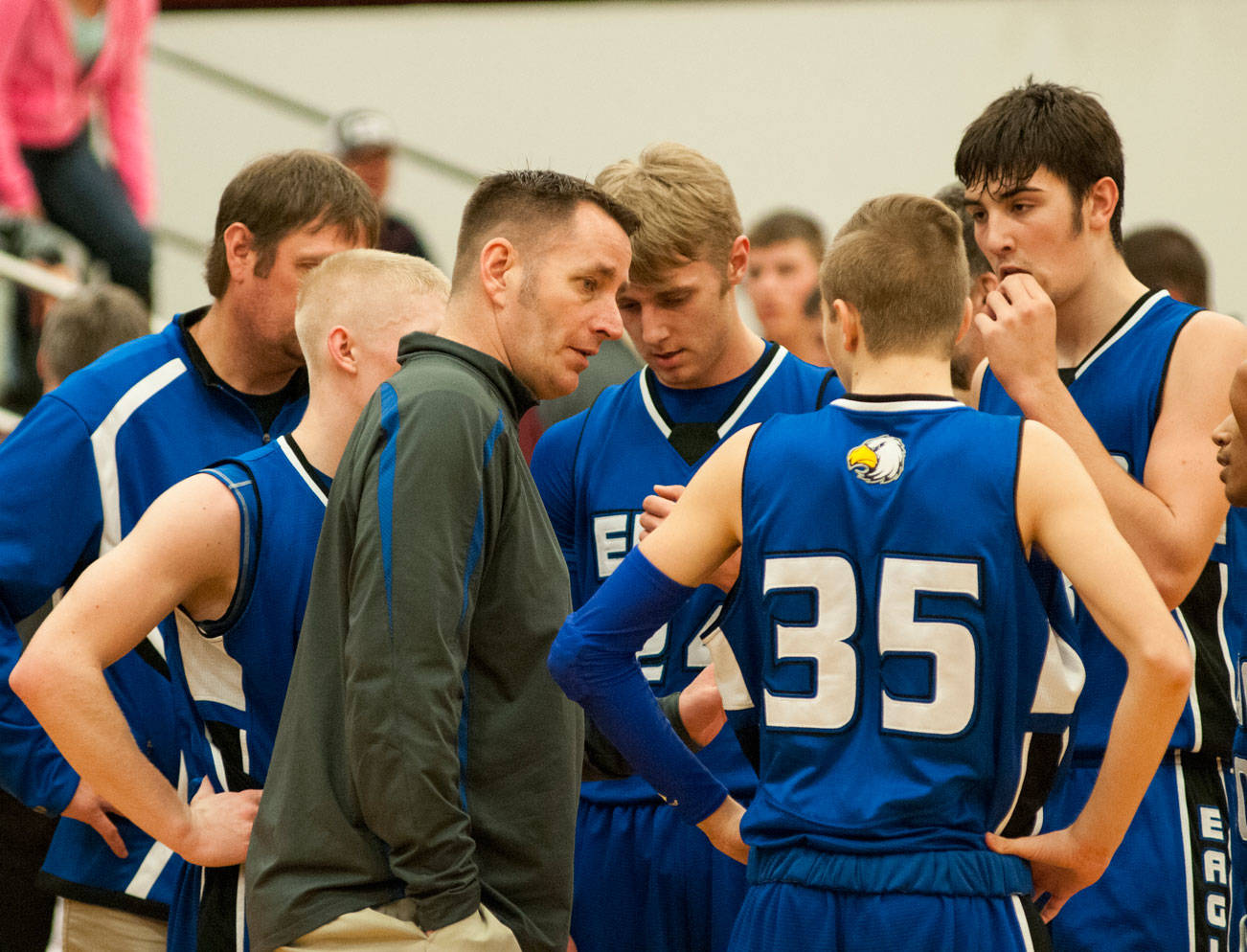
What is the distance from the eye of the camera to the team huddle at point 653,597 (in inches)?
79.1

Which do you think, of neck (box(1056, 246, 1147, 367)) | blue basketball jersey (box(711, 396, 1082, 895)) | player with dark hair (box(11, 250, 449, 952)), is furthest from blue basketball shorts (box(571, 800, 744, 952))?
neck (box(1056, 246, 1147, 367))

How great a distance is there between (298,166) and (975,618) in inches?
72.6

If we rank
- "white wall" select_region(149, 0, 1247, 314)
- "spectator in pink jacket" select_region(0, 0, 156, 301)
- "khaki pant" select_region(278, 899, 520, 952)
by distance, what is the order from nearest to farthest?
1. "khaki pant" select_region(278, 899, 520, 952)
2. "spectator in pink jacket" select_region(0, 0, 156, 301)
3. "white wall" select_region(149, 0, 1247, 314)

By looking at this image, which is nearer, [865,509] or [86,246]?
[865,509]

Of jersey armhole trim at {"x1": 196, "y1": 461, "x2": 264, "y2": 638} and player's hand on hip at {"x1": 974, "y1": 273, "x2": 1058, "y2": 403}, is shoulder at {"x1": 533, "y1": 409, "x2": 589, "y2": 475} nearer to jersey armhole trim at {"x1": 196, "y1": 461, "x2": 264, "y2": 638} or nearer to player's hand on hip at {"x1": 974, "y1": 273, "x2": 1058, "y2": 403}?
jersey armhole trim at {"x1": 196, "y1": 461, "x2": 264, "y2": 638}

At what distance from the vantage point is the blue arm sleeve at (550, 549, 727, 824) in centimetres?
216

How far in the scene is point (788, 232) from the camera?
21.4 feet

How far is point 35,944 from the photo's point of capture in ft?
12.1

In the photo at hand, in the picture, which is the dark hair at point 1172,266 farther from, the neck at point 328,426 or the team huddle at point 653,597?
the neck at point 328,426

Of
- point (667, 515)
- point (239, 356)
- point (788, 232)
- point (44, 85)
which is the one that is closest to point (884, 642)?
point (667, 515)

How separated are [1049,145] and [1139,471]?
649 millimetres

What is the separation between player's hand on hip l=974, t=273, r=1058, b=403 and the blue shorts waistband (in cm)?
84

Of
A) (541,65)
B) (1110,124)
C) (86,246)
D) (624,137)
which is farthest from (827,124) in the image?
(1110,124)

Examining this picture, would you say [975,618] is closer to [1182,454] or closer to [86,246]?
[1182,454]
